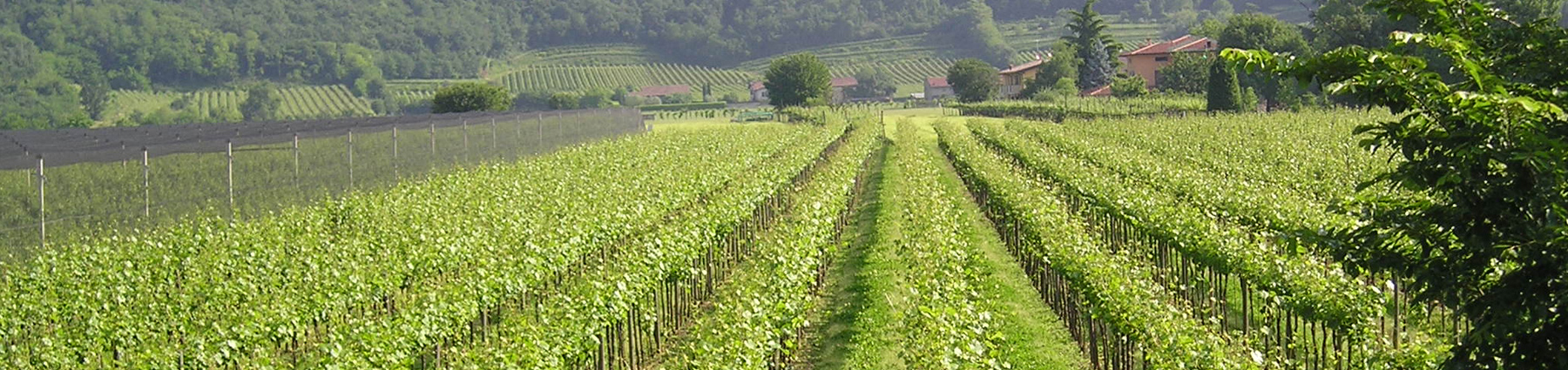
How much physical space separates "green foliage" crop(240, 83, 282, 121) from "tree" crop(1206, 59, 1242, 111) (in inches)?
3391

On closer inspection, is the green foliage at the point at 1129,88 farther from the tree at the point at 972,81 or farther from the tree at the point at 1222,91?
the tree at the point at 972,81

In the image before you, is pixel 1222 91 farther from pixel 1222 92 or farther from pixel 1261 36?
pixel 1261 36

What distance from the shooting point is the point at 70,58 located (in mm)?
145250

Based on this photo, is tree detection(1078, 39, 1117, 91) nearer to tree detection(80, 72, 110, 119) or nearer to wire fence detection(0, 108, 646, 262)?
wire fence detection(0, 108, 646, 262)

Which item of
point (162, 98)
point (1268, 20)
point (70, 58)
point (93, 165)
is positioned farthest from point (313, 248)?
point (70, 58)

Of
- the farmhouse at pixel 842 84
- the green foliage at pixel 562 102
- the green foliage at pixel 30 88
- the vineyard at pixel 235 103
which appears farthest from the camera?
the farmhouse at pixel 842 84

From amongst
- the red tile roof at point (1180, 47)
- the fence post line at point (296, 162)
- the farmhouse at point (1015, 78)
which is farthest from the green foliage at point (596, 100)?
the fence post line at point (296, 162)

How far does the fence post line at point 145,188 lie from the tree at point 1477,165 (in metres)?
15.3

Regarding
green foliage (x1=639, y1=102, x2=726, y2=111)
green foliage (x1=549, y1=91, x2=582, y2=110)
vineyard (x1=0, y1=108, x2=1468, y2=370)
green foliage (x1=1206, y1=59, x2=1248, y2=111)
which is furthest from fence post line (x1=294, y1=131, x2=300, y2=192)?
green foliage (x1=639, y1=102, x2=726, y2=111)

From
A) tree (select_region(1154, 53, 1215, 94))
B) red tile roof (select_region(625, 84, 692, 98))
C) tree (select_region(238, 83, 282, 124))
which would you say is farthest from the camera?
red tile roof (select_region(625, 84, 692, 98))

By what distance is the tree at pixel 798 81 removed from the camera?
9538cm

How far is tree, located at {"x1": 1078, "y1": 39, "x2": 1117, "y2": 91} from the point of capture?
94.0m

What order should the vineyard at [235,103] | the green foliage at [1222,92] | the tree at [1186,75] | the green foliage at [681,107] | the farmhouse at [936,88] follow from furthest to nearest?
the farmhouse at [936,88]
the vineyard at [235,103]
the green foliage at [681,107]
the tree at [1186,75]
the green foliage at [1222,92]

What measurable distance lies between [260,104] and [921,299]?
12472 cm
